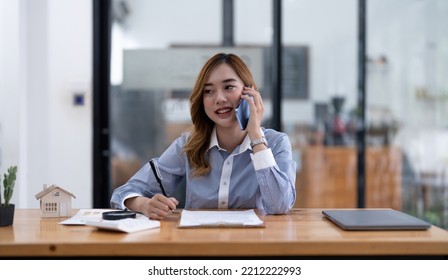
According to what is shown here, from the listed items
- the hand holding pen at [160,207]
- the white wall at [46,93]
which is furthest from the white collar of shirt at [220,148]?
the white wall at [46,93]

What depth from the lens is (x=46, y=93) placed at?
379cm

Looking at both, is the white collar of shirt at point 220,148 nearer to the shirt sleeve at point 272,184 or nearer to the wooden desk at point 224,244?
the shirt sleeve at point 272,184

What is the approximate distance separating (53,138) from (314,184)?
7.28ft

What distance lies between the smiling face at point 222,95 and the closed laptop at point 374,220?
0.60m

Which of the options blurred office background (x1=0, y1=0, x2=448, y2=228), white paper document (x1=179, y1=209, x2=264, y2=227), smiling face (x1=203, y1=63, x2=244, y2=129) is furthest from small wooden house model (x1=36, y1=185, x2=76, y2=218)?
blurred office background (x1=0, y1=0, x2=448, y2=228)

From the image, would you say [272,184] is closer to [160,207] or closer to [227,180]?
[227,180]

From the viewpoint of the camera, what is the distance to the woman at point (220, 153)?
2.17m

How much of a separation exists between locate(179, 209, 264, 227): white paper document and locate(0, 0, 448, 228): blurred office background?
2108 millimetres

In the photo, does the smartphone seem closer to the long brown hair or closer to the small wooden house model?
the long brown hair

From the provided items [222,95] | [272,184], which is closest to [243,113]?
[222,95]

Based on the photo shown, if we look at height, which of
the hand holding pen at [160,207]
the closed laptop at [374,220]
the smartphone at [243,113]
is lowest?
the closed laptop at [374,220]

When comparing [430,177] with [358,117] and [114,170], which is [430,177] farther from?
[114,170]

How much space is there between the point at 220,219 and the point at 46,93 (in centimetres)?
249

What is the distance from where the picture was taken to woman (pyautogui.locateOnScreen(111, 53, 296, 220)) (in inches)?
85.6
